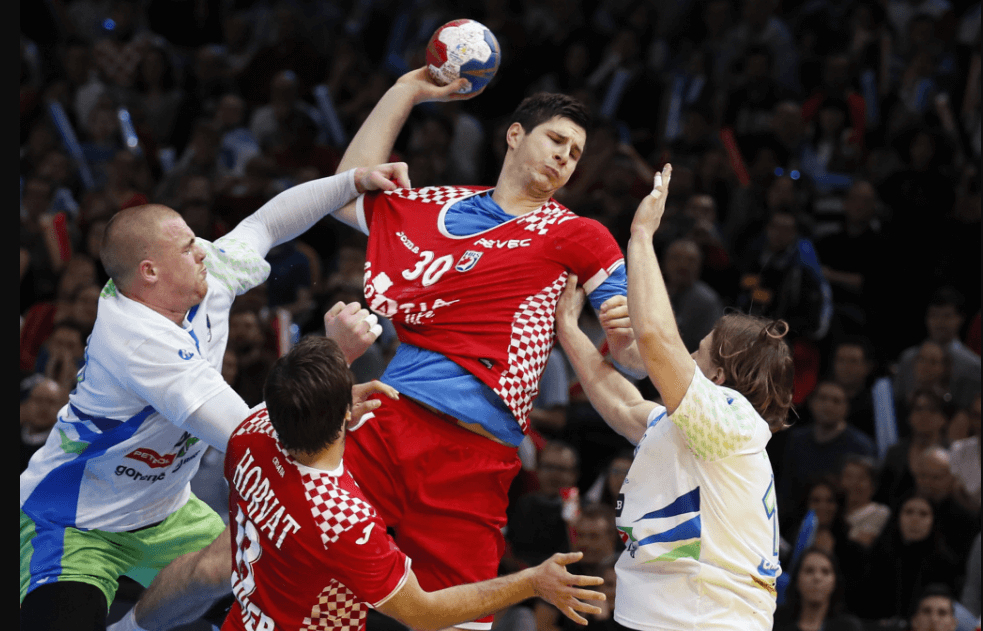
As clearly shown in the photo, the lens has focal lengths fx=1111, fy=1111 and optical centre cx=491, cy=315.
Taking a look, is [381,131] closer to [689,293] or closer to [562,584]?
[562,584]

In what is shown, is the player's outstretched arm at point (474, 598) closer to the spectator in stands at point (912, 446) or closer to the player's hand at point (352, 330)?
the player's hand at point (352, 330)

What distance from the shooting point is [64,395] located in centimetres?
787

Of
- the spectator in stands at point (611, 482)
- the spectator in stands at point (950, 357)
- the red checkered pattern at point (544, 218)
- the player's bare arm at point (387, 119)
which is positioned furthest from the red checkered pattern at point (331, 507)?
the spectator in stands at point (950, 357)

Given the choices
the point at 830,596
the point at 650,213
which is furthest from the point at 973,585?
the point at 650,213

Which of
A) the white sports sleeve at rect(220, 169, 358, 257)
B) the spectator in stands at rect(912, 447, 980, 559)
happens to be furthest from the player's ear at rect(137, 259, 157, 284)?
the spectator in stands at rect(912, 447, 980, 559)

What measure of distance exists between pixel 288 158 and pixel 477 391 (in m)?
6.84

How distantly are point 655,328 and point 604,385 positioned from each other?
0.79m

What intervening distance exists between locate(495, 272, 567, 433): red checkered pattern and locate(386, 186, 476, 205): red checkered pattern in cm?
59

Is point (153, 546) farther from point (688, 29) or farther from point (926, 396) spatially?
point (688, 29)

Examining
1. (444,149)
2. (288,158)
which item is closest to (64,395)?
(288,158)

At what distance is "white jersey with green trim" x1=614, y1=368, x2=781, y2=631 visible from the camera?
3.51 m

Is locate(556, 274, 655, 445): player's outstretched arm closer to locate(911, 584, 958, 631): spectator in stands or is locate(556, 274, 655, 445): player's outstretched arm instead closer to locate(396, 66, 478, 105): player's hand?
locate(396, 66, 478, 105): player's hand

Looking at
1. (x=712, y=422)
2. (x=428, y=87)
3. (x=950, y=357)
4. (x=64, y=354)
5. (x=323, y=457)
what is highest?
(x=428, y=87)

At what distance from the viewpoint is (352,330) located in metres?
3.75
